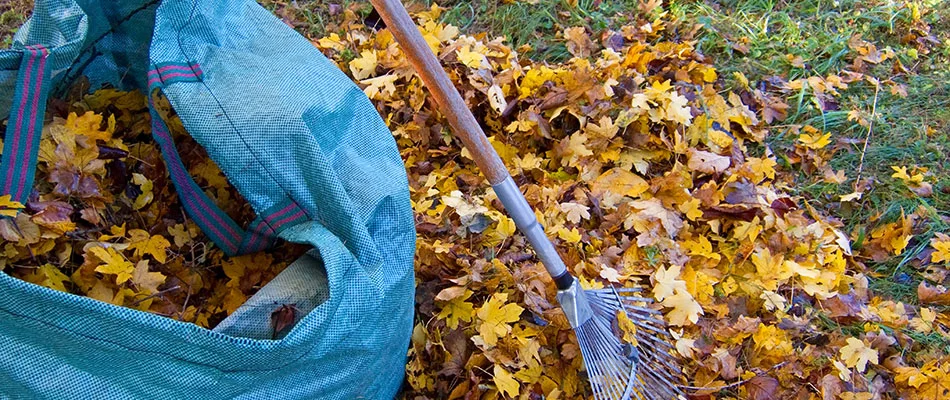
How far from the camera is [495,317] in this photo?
64.4 inches

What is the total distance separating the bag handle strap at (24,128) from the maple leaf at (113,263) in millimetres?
169

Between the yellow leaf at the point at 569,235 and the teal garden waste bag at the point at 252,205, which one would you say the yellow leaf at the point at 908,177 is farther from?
the teal garden waste bag at the point at 252,205

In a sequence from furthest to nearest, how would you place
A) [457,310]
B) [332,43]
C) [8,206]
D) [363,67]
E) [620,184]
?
1. [332,43]
2. [363,67]
3. [620,184]
4. [457,310]
5. [8,206]

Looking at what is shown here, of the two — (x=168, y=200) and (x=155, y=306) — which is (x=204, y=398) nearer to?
(x=155, y=306)

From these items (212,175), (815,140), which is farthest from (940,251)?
(212,175)

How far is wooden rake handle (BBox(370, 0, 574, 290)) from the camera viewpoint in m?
1.44

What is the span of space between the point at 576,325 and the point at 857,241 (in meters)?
1.07

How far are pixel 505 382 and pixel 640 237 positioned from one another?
59 centimetres

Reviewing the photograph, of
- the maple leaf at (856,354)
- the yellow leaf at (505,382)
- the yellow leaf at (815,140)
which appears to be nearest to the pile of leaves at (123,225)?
the yellow leaf at (505,382)

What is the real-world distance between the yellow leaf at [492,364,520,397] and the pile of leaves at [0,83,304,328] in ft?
1.75

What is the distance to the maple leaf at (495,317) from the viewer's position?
1.62m

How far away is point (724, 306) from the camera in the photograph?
1.75m

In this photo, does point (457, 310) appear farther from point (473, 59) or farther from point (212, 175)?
point (473, 59)

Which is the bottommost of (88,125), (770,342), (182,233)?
(770,342)
